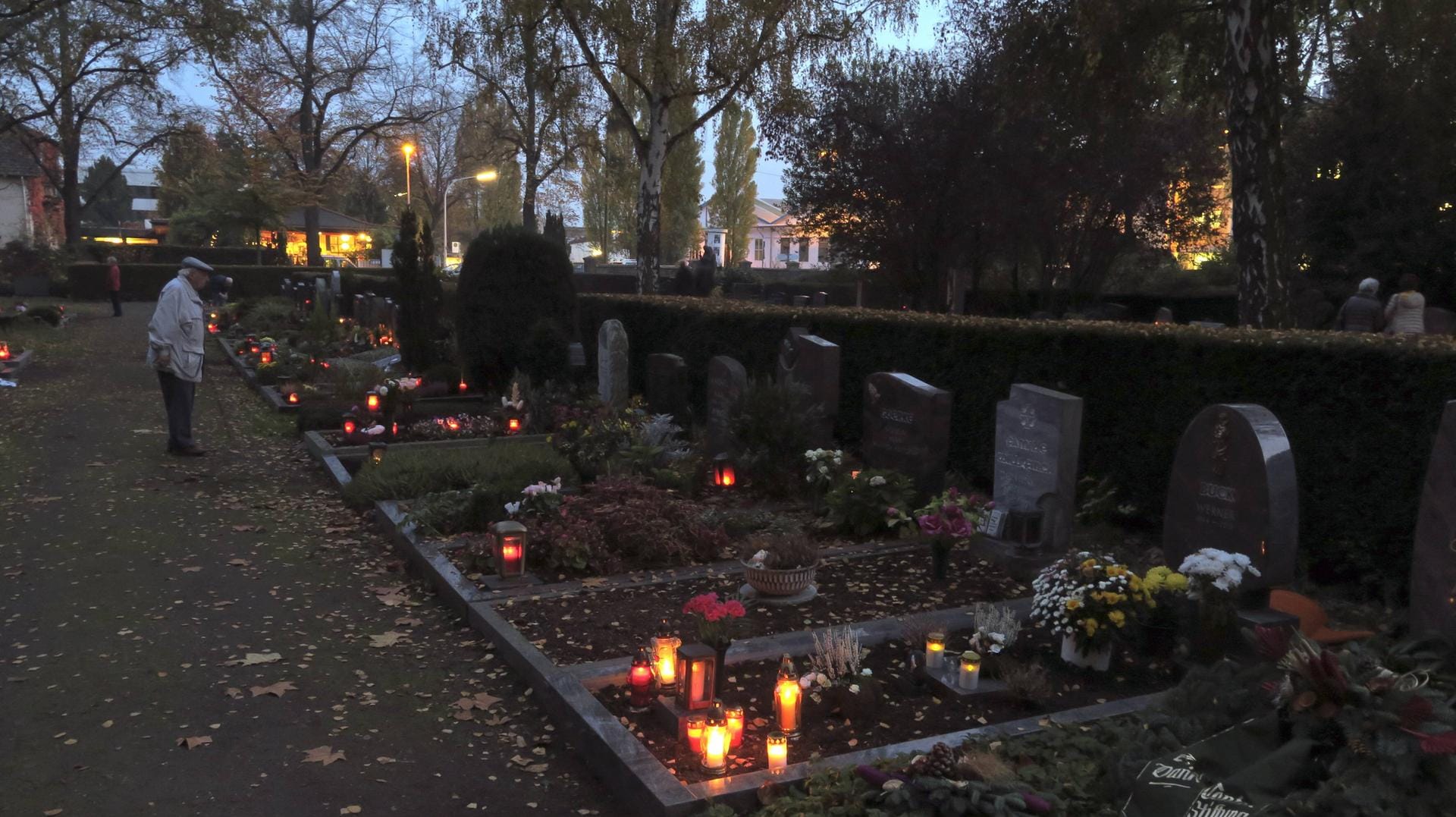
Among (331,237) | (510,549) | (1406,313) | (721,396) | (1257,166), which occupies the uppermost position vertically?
(331,237)

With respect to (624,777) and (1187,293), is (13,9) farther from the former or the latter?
(1187,293)

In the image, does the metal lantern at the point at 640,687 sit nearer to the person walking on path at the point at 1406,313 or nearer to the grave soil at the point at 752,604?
the grave soil at the point at 752,604

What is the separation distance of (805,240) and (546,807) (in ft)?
78.5

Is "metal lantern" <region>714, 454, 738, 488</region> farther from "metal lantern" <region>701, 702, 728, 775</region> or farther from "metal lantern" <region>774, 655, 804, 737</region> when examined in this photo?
"metal lantern" <region>701, 702, 728, 775</region>

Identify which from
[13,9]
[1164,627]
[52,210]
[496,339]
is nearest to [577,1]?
[496,339]

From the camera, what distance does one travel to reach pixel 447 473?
334 inches

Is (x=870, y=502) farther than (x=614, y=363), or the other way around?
(x=614, y=363)

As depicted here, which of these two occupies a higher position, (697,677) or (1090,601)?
(1090,601)

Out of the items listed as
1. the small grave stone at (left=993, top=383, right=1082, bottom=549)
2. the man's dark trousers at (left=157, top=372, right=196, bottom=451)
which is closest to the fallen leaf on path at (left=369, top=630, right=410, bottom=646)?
the small grave stone at (left=993, top=383, right=1082, bottom=549)

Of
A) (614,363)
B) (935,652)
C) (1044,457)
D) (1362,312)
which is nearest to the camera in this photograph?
(935,652)

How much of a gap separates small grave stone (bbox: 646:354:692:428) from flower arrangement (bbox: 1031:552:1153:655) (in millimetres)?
6910

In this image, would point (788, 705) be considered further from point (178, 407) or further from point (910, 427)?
point (178, 407)

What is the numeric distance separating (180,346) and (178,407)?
74cm

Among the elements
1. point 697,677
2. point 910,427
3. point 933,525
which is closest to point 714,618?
point 697,677
